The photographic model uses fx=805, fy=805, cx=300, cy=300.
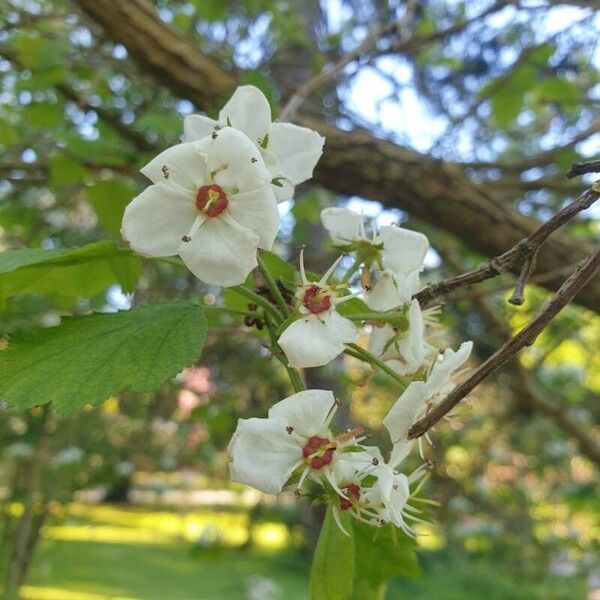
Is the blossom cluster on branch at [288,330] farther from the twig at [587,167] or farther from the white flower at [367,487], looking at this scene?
the twig at [587,167]

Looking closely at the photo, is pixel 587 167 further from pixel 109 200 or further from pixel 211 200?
pixel 109 200

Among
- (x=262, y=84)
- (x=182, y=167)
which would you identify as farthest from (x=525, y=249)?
(x=262, y=84)

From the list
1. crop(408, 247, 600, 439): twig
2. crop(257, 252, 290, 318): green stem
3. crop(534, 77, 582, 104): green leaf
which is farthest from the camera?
crop(534, 77, 582, 104): green leaf

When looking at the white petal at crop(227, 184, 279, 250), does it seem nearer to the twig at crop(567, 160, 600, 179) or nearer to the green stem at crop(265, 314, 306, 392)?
the green stem at crop(265, 314, 306, 392)

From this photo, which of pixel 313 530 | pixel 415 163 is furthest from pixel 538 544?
pixel 415 163

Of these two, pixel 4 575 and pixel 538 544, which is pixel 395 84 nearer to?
pixel 4 575

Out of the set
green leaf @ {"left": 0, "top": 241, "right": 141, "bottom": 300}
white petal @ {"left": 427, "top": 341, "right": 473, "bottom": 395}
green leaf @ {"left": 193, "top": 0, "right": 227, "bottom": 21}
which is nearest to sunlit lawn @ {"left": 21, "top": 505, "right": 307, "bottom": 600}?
green leaf @ {"left": 193, "top": 0, "right": 227, "bottom": 21}
